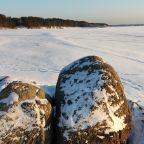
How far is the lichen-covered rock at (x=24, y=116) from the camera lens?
10.3ft

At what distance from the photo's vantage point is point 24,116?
10.5ft

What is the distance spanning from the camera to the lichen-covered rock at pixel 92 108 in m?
3.24

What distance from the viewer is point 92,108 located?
3287mm

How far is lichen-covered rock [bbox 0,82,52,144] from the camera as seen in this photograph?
3.14m

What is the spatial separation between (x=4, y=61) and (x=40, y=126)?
8.34m

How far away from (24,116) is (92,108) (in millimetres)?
581

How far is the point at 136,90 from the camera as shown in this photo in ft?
25.4

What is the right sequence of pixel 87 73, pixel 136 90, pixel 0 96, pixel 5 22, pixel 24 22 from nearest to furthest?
pixel 0 96, pixel 87 73, pixel 136 90, pixel 5 22, pixel 24 22

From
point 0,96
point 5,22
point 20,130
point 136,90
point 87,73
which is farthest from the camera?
point 5,22

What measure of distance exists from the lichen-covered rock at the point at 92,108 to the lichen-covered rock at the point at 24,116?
131mm

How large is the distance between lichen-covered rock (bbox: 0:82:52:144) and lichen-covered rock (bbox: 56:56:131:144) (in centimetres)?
13

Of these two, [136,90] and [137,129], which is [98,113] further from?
[136,90]

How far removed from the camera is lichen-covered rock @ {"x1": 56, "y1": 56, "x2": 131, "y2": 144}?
3.24 metres

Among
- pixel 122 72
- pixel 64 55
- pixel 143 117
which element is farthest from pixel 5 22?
pixel 143 117
